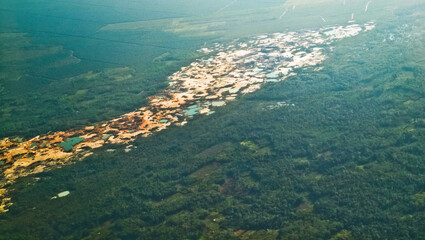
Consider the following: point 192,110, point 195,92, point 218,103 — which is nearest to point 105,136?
point 192,110

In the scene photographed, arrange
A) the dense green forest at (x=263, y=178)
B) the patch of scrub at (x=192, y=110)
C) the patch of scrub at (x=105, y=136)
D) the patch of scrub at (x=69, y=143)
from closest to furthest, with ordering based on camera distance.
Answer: the dense green forest at (x=263, y=178) < the patch of scrub at (x=69, y=143) < the patch of scrub at (x=105, y=136) < the patch of scrub at (x=192, y=110)

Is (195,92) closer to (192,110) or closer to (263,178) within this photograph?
(192,110)

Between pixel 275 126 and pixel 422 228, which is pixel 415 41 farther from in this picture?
pixel 422 228

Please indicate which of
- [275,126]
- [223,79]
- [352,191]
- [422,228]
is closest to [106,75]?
[223,79]

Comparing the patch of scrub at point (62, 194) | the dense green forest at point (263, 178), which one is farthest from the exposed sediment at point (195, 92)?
the patch of scrub at point (62, 194)

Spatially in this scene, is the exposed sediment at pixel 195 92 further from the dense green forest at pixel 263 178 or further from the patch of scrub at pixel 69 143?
the dense green forest at pixel 263 178

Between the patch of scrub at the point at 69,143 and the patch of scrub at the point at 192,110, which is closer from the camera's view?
the patch of scrub at the point at 69,143
